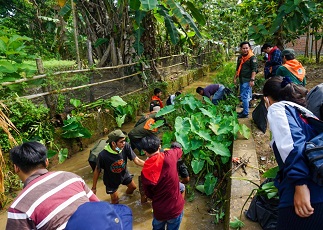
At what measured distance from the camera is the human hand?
135cm

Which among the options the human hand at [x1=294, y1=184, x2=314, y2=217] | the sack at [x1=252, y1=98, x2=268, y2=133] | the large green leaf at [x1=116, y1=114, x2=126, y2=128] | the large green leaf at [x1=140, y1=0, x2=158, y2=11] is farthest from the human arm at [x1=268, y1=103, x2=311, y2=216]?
the large green leaf at [x1=116, y1=114, x2=126, y2=128]

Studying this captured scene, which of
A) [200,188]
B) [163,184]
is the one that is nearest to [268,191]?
[163,184]

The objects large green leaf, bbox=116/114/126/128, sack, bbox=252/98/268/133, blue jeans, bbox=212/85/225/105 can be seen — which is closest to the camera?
sack, bbox=252/98/268/133

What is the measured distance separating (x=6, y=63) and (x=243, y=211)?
3.84 meters

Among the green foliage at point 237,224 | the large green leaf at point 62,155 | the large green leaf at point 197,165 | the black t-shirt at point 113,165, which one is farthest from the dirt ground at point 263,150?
the large green leaf at point 62,155

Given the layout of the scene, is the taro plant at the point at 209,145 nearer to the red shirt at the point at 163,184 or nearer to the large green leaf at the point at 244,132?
the large green leaf at the point at 244,132

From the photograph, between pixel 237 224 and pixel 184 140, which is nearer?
pixel 237 224

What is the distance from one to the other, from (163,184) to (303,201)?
1.28m

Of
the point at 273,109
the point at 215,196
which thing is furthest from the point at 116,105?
the point at 273,109

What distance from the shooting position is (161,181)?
7.86ft

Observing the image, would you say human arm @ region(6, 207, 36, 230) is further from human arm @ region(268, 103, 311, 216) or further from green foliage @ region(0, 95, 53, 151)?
green foliage @ region(0, 95, 53, 151)

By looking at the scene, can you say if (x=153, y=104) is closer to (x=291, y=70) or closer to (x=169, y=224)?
(x=291, y=70)

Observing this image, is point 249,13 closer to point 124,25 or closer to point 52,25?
point 124,25

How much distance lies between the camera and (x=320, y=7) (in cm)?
768
